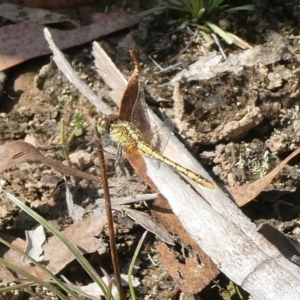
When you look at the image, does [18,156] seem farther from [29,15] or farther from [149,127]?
[29,15]

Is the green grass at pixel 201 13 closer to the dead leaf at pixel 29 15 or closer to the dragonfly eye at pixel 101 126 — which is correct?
the dead leaf at pixel 29 15

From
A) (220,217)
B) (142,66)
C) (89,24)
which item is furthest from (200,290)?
(89,24)

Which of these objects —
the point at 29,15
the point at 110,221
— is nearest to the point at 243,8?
the point at 29,15

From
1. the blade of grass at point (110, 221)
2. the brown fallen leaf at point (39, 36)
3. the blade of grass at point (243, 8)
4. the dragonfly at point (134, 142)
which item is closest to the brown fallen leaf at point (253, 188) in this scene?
the dragonfly at point (134, 142)

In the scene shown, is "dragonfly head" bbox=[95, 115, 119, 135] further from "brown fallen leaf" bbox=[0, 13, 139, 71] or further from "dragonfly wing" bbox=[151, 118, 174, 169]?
"brown fallen leaf" bbox=[0, 13, 139, 71]

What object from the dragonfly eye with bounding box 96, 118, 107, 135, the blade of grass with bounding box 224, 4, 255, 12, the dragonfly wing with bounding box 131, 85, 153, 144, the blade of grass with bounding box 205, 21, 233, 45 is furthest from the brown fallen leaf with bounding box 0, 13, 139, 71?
the dragonfly eye with bounding box 96, 118, 107, 135
